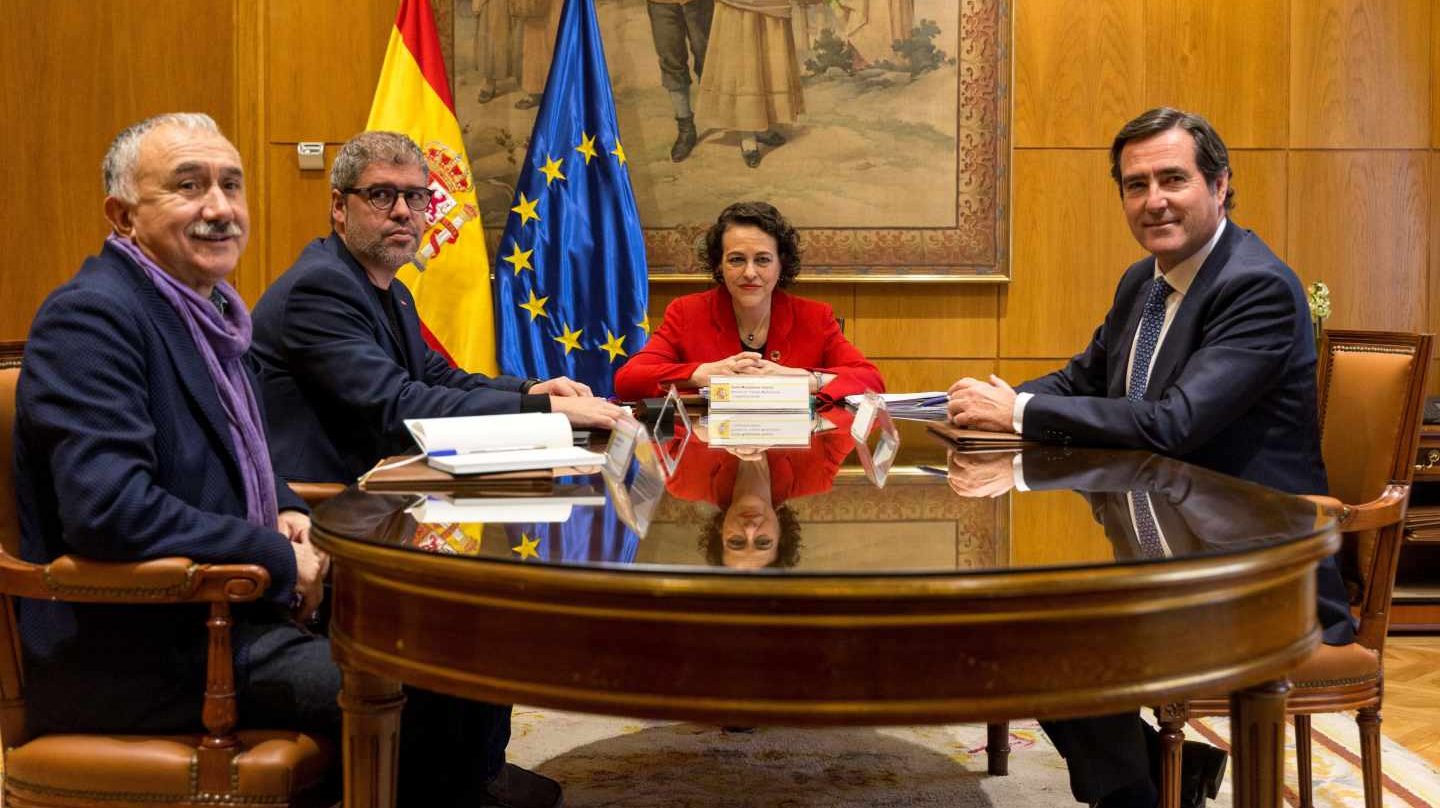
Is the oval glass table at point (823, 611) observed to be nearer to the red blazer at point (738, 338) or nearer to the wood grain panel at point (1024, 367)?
the red blazer at point (738, 338)

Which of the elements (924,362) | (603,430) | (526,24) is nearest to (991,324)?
(924,362)

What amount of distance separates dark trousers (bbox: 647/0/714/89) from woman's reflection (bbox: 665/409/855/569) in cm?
289

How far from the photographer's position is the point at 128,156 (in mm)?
2271

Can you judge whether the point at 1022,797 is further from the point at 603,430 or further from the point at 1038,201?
the point at 1038,201

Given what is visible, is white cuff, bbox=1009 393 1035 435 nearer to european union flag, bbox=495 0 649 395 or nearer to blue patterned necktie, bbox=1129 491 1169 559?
blue patterned necktie, bbox=1129 491 1169 559

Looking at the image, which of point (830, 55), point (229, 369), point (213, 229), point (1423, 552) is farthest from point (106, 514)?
point (1423, 552)

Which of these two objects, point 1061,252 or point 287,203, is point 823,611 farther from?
point 287,203

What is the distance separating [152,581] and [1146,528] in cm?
135

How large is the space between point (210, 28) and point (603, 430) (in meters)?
3.69

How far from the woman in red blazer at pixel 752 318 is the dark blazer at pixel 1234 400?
61.0 inches

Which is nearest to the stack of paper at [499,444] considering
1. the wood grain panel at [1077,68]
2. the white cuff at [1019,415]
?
the white cuff at [1019,415]

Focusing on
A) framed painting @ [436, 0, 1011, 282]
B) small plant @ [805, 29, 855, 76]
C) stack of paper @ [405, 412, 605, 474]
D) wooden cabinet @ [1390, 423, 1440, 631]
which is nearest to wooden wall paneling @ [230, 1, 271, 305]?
framed painting @ [436, 0, 1011, 282]

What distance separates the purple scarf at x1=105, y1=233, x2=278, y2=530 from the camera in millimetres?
2197

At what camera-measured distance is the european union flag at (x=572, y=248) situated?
17.3 feet
